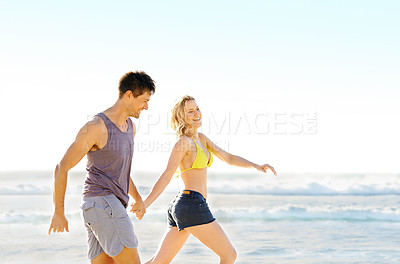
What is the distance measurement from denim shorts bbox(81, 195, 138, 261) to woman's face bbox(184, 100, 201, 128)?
3.75ft

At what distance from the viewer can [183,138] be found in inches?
158

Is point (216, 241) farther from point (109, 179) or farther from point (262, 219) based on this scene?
point (262, 219)

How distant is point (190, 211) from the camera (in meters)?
3.85

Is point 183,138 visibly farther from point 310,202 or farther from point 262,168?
point 310,202

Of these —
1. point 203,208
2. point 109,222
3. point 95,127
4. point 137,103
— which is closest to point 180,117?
point 203,208

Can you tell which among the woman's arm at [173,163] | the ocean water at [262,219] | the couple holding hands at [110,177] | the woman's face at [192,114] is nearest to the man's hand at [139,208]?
the couple holding hands at [110,177]

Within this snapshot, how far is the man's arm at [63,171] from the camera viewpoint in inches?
117

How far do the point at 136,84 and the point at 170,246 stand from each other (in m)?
1.34

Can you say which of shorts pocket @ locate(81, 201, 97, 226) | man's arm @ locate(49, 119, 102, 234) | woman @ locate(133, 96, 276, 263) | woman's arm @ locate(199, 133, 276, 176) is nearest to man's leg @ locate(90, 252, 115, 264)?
shorts pocket @ locate(81, 201, 97, 226)

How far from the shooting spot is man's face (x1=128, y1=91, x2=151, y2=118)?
3.28m

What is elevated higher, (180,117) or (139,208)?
(180,117)

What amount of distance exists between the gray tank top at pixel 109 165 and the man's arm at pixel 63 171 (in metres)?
0.13

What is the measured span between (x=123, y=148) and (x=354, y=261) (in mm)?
4585

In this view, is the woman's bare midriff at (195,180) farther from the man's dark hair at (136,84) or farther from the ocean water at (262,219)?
the ocean water at (262,219)
